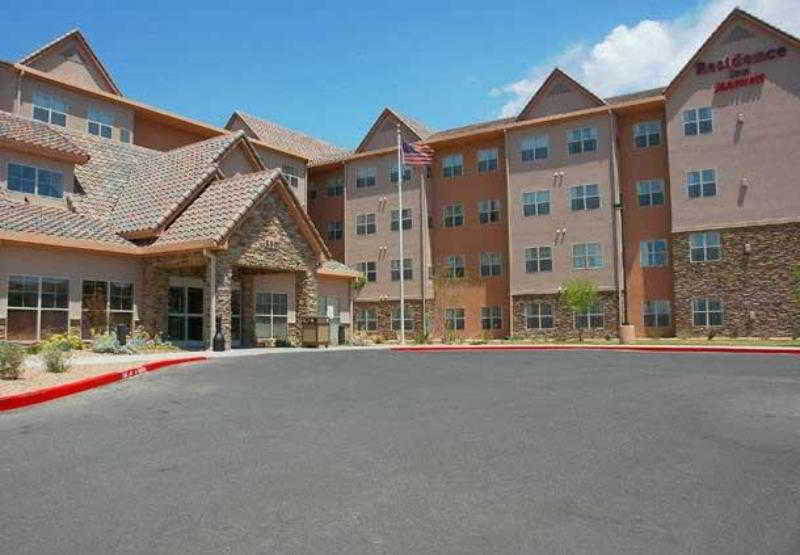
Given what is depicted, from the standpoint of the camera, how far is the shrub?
12.5 m

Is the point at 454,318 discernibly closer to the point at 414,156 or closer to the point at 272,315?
the point at 414,156

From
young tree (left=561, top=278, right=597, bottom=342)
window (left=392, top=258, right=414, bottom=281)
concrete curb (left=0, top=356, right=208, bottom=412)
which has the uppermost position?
window (left=392, top=258, right=414, bottom=281)

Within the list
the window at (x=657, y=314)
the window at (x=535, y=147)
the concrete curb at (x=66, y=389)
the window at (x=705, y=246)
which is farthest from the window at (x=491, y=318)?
the concrete curb at (x=66, y=389)

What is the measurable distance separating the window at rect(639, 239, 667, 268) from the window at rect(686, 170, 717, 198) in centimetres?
301

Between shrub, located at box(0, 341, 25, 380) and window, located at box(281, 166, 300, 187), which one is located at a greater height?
window, located at box(281, 166, 300, 187)

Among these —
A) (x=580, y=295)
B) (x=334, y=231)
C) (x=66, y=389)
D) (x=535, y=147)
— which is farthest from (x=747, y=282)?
(x=66, y=389)

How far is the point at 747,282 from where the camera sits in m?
33.5

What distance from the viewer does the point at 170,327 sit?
1028 inches

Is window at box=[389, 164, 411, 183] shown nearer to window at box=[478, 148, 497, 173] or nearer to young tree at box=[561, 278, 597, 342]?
window at box=[478, 148, 497, 173]

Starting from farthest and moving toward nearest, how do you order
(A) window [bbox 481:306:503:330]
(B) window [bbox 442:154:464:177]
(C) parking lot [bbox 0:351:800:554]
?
(B) window [bbox 442:154:464:177] < (A) window [bbox 481:306:503:330] < (C) parking lot [bbox 0:351:800:554]

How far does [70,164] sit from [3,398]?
17.7 m

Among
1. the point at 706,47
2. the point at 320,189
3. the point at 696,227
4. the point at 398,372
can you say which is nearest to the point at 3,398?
the point at 398,372

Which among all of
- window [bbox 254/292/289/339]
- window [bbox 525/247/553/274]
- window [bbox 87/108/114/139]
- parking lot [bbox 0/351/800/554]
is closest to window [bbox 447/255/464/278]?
window [bbox 525/247/553/274]

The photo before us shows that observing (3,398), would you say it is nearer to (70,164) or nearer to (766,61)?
(70,164)
